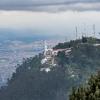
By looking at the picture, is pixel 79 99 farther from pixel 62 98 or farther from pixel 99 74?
pixel 62 98

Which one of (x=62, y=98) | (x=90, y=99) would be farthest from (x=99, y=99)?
(x=62, y=98)

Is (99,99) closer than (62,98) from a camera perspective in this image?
Yes

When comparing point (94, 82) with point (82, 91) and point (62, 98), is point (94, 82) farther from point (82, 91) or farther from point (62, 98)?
point (62, 98)

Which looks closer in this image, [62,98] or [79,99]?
[79,99]

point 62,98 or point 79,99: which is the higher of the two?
point 79,99

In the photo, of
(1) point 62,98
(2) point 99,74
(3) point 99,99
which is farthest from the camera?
(1) point 62,98

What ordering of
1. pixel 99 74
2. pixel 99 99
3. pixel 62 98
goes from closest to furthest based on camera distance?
1. pixel 99 99
2. pixel 99 74
3. pixel 62 98

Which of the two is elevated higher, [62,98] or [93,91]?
[93,91]

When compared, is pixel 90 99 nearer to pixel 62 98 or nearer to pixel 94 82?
pixel 94 82
